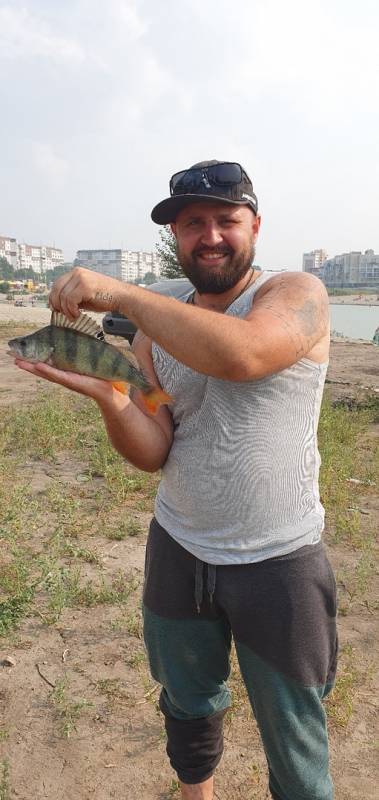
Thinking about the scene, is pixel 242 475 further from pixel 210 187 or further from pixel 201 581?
pixel 210 187

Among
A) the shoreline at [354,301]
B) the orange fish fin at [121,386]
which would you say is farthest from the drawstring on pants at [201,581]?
the shoreline at [354,301]

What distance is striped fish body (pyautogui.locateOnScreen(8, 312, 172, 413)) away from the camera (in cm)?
233

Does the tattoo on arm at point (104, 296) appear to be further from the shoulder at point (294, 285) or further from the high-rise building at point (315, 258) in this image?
the high-rise building at point (315, 258)

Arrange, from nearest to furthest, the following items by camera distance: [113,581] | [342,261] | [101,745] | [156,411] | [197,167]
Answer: [197,167]
[156,411]
[101,745]
[113,581]
[342,261]

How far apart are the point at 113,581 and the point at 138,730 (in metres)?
1.51

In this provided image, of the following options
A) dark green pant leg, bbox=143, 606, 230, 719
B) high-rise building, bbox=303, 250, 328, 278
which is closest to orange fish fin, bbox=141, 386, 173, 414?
dark green pant leg, bbox=143, 606, 230, 719

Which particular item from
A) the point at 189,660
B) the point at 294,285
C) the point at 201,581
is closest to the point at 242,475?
the point at 201,581

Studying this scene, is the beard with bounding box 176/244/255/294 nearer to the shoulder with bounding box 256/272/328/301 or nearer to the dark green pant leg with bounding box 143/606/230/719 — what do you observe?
the shoulder with bounding box 256/272/328/301

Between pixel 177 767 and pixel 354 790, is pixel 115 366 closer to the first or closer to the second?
pixel 177 767

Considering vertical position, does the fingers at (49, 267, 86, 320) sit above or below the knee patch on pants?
above

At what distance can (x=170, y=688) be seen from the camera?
7.83 feet

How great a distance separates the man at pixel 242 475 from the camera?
6.31 ft

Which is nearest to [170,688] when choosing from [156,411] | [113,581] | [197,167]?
[156,411]

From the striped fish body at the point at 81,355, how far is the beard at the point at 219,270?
43 centimetres
